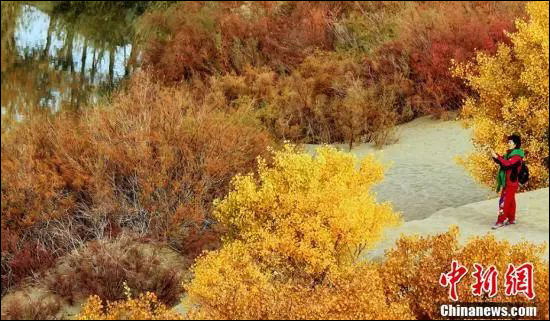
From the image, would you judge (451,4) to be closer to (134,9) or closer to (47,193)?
(134,9)

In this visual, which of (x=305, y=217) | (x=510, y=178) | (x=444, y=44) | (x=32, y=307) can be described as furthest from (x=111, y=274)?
(x=444, y=44)

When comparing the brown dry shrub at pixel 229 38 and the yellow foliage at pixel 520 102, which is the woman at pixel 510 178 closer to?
the yellow foliage at pixel 520 102

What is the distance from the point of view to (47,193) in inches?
470

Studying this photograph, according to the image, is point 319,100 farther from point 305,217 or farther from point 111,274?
point 111,274

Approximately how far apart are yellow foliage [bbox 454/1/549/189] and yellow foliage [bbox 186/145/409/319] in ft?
8.89

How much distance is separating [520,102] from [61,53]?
13.2 m

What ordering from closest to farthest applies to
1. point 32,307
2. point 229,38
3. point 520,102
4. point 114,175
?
point 32,307 → point 520,102 → point 114,175 → point 229,38

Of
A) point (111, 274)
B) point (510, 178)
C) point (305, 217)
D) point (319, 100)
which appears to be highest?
point (510, 178)

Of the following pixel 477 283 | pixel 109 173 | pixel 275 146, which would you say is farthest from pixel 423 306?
pixel 275 146

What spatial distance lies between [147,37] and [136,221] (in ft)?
42.4

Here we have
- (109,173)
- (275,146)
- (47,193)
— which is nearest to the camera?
(47,193)

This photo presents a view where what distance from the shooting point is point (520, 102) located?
498 inches

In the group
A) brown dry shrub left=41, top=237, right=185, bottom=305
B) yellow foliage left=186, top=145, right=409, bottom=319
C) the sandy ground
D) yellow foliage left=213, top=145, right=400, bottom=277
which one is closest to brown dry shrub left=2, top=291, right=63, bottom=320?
brown dry shrub left=41, top=237, right=185, bottom=305

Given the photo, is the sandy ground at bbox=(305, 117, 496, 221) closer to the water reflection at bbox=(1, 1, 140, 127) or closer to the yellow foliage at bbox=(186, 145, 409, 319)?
the yellow foliage at bbox=(186, 145, 409, 319)
